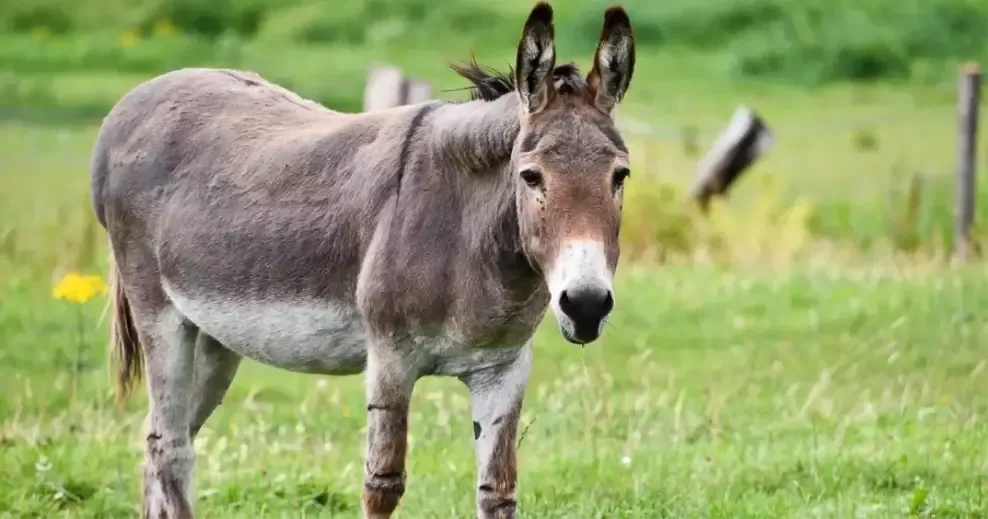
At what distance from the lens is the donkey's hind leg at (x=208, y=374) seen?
241 inches

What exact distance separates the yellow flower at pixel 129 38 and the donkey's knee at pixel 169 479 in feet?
59.8

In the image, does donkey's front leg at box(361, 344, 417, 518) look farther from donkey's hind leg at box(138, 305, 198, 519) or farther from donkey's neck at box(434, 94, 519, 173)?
donkey's hind leg at box(138, 305, 198, 519)

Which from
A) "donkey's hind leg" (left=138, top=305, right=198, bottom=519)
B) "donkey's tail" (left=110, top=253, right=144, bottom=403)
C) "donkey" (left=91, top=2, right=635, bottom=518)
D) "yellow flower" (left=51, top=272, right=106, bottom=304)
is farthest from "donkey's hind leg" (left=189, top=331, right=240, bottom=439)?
"yellow flower" (left=51, top=272, right=106, bottom=304)

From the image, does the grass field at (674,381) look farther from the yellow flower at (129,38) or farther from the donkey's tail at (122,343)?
the yellow flower at (129,38)

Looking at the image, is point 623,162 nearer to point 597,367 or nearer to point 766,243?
point 597,367

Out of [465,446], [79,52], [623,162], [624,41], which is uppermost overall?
[624,41]

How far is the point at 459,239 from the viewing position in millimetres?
4984

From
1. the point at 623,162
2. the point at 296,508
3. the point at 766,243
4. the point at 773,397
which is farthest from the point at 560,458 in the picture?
the point at 766,243

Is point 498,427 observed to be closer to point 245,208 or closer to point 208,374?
point 245,208

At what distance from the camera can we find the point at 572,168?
452cm

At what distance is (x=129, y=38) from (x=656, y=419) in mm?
17672

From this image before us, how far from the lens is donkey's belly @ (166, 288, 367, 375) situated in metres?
5.23

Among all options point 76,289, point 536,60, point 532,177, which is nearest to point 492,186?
point 532,177

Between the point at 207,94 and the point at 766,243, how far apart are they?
7.88 m
